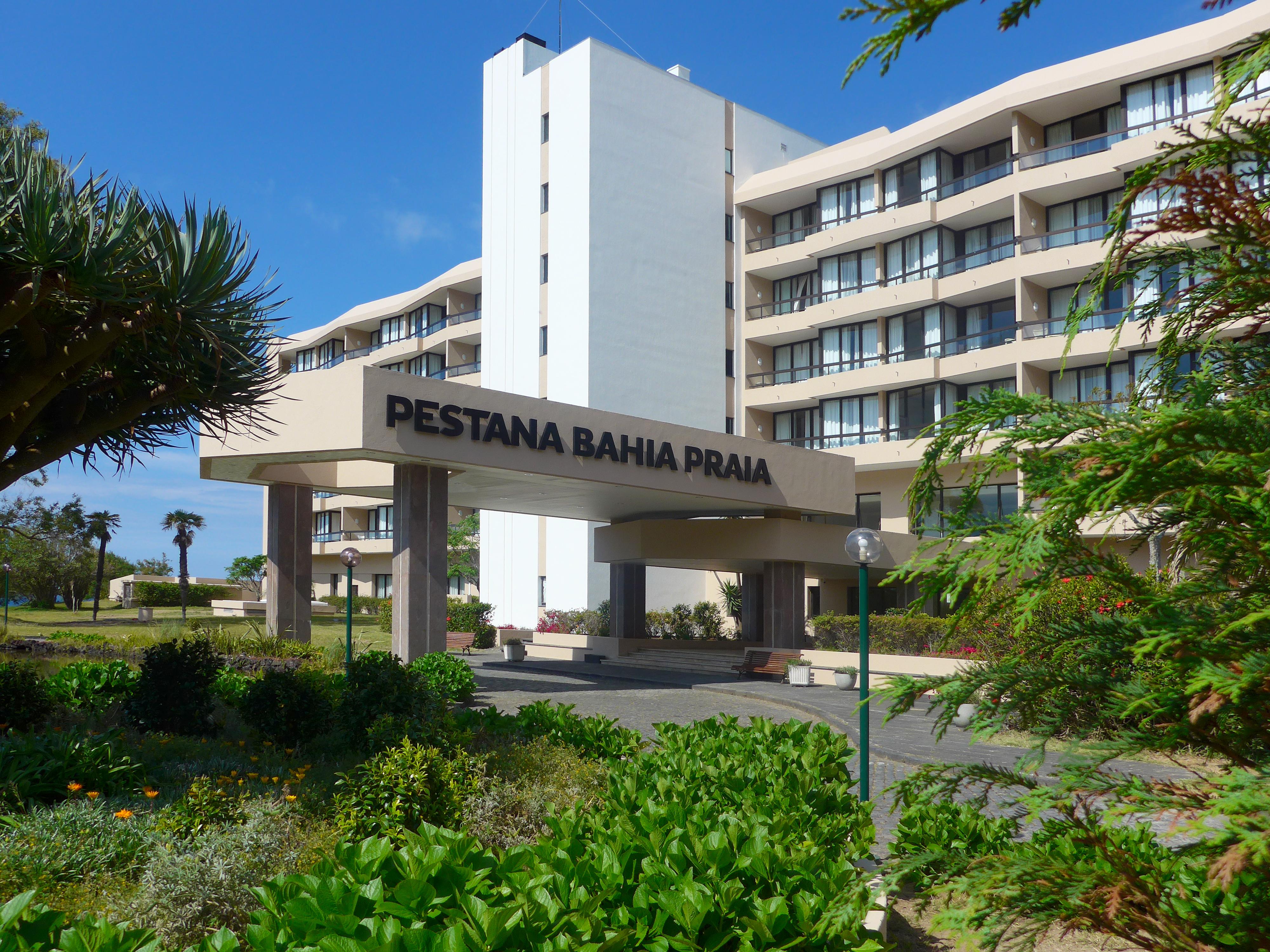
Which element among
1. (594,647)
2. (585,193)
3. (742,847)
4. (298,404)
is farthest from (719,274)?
(742,847)

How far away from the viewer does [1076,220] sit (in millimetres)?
36469

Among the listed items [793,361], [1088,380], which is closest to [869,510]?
[793,361]

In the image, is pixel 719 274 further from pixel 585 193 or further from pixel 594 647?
pixel 594 647

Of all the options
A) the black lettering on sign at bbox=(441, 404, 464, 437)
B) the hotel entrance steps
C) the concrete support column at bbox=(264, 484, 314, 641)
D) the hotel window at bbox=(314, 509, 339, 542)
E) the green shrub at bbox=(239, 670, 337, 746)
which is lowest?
the hotel entrance steps

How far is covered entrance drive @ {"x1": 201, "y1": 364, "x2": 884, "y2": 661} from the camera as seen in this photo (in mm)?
19500

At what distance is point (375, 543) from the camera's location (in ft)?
218

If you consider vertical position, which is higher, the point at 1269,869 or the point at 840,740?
the point at 1269,869

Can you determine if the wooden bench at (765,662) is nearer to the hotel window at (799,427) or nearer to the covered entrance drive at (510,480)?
the covered entrance drive at (510,480)

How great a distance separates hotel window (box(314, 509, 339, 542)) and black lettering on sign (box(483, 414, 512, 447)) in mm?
53456

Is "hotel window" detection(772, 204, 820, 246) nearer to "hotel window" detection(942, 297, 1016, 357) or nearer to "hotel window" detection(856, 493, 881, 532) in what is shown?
"hotel window" detection(942, 297, 1016, 357)

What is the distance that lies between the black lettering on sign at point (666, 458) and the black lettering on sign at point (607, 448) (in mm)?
1181

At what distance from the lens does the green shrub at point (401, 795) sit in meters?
6.94

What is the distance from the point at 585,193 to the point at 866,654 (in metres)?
35.0

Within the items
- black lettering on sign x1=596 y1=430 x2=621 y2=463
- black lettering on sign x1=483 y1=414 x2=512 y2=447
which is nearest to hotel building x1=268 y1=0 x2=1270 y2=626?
black lettering on sign x1=596 y1=430 x2=621 y2=463
